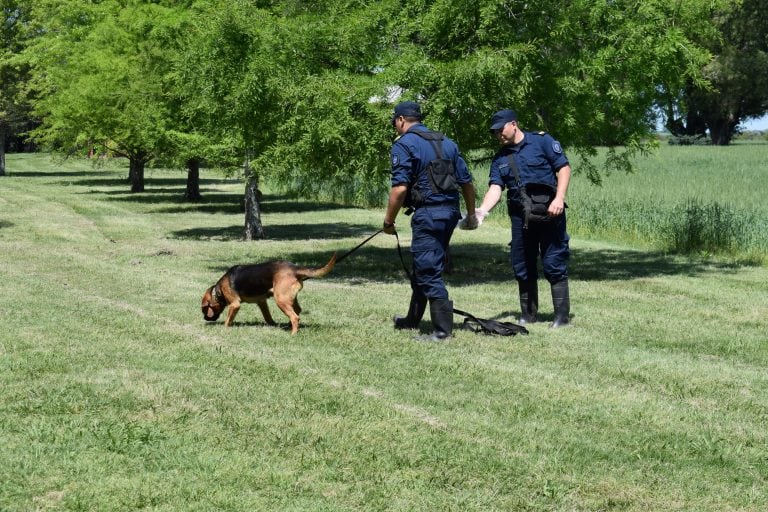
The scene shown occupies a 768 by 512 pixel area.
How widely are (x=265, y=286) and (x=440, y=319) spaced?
5.32 ft

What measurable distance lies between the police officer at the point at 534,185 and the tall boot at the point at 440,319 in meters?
1.06

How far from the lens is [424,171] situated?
8.45 metres

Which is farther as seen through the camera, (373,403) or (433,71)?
(433,71)

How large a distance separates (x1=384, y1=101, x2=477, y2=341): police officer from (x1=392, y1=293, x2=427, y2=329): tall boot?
44 centimetres

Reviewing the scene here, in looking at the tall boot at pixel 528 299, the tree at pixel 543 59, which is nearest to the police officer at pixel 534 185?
the tall boot at pixel 528 299

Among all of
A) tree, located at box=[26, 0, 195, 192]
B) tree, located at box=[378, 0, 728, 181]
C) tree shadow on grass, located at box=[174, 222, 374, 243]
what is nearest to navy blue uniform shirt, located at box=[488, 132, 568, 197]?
tree, located at box=[378, 0, 728, 181]

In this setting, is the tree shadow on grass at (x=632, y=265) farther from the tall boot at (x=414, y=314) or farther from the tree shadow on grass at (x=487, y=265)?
the tall boot at (x=414, y=314)

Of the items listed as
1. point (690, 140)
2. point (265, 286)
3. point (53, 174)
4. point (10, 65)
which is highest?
point (10, 65)

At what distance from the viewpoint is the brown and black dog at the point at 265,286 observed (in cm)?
887

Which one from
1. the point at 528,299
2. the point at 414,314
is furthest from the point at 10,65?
the point at 414,314

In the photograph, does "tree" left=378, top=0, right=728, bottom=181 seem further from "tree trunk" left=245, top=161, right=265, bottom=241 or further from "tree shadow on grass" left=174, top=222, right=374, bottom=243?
"tree shadow on grass" left=174, top=222, right=374, bottom=243

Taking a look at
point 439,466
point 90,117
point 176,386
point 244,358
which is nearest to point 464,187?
point 244,358

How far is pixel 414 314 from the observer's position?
9227 mm

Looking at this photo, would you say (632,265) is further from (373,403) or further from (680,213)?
(373,403)
